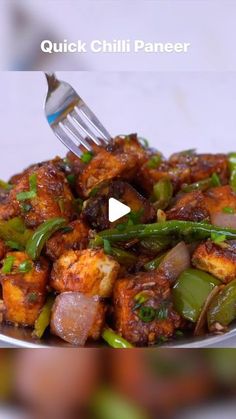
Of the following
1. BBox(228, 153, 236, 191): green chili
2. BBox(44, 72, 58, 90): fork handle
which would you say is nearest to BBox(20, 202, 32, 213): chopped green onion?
BBox(44, 72, 58, 90): fork handle

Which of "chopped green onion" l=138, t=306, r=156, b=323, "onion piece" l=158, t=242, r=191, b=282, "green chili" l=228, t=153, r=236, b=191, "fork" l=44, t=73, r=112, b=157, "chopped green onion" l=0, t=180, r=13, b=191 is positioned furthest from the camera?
"green chili" l=228, t=153, r=236, b=191

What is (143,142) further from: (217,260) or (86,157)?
(217,260)

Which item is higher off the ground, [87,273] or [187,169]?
[187,169]

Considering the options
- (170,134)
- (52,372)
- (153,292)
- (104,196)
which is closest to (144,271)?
(153,292)

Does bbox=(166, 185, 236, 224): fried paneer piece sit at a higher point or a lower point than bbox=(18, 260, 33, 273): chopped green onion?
higher

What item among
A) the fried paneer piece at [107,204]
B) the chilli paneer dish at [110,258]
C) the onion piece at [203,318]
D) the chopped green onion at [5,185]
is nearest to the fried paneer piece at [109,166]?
the chilli paneer dish at [110,258]

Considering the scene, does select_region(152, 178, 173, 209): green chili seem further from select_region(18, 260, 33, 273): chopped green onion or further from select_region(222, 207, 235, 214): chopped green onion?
select_region(18, 260, 33, 273): chopped green onion

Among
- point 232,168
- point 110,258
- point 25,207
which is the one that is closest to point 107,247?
point 110,258
